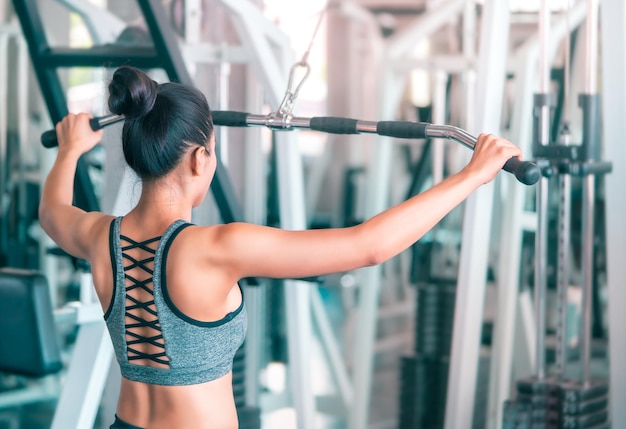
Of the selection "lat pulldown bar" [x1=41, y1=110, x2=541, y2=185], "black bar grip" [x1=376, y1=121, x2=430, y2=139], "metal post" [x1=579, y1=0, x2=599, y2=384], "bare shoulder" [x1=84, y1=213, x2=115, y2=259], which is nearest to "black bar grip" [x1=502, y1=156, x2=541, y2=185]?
"lat pulldown bar" [x1=41, y1=110, x2=541, y2=185]

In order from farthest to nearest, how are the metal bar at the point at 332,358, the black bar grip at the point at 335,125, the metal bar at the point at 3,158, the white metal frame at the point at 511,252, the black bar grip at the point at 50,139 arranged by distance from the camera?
the metal bar at the point at 3,158 → the metal bar at the point at 332,358 → the white metal frame at the point at 511,252 → the black bar grip at the point at 50,139 → the black bar grip at the point at 335,125

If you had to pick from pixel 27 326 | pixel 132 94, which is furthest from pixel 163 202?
pixel 27 326

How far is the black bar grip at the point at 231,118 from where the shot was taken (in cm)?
208

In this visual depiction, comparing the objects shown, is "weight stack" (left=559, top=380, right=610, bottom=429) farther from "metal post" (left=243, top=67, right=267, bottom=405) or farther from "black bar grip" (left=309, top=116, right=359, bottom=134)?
"metal post" (left=243, top=67, right=267, bottom=405)

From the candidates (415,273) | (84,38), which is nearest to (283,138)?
(415,273)

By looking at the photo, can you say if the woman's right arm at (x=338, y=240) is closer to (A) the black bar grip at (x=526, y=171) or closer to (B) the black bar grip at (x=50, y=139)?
(A) the black bar grip at (x=526, y=171)

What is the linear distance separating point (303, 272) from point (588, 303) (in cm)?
141

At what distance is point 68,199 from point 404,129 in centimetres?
79

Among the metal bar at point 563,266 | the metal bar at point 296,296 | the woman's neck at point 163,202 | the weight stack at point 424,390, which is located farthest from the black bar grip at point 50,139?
the weight stack at point 424,390

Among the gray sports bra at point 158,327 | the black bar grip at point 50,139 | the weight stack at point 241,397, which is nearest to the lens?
the gray sports bra at point 158,327

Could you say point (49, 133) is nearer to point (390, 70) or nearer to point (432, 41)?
point (390, 70)

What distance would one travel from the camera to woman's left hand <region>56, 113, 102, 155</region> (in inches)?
85.0

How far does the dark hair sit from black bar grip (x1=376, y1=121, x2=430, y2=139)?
0.43 m

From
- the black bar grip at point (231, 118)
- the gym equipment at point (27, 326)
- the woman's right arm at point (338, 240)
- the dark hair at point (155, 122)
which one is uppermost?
the black bar grip at point (231, 118)
